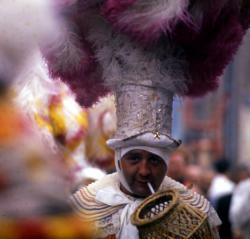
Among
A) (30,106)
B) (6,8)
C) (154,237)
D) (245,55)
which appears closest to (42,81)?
(30,106)

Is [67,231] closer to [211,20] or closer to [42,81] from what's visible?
[211,20]

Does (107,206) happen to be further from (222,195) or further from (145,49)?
(222,195)

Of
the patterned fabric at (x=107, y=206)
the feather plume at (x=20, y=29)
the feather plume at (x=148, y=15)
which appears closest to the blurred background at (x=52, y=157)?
the feather plume at (x=20, y=29)

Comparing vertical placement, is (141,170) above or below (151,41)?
below

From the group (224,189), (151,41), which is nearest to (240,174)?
(224,189)

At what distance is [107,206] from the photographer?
4402mm

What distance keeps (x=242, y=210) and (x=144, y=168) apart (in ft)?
11.5

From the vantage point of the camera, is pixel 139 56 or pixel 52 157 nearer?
pixel 52 157

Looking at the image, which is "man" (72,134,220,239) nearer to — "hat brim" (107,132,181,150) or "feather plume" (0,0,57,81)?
"hat brim" (107,132,181,150)

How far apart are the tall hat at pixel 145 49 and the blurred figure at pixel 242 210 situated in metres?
3.18

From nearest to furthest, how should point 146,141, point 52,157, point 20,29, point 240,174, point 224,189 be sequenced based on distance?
point 52,157 → point 20,29 → point 146,141 → point 240,174 → point 224,189

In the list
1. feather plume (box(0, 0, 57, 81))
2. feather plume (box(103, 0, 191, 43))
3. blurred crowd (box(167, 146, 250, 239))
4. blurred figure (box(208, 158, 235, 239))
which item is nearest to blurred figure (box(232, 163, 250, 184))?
blurred crowd (box(167, 146, 250, 239))

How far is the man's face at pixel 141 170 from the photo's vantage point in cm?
435

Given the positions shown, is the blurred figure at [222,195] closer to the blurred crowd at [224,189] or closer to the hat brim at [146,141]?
the blurred crowd at [224,189]
